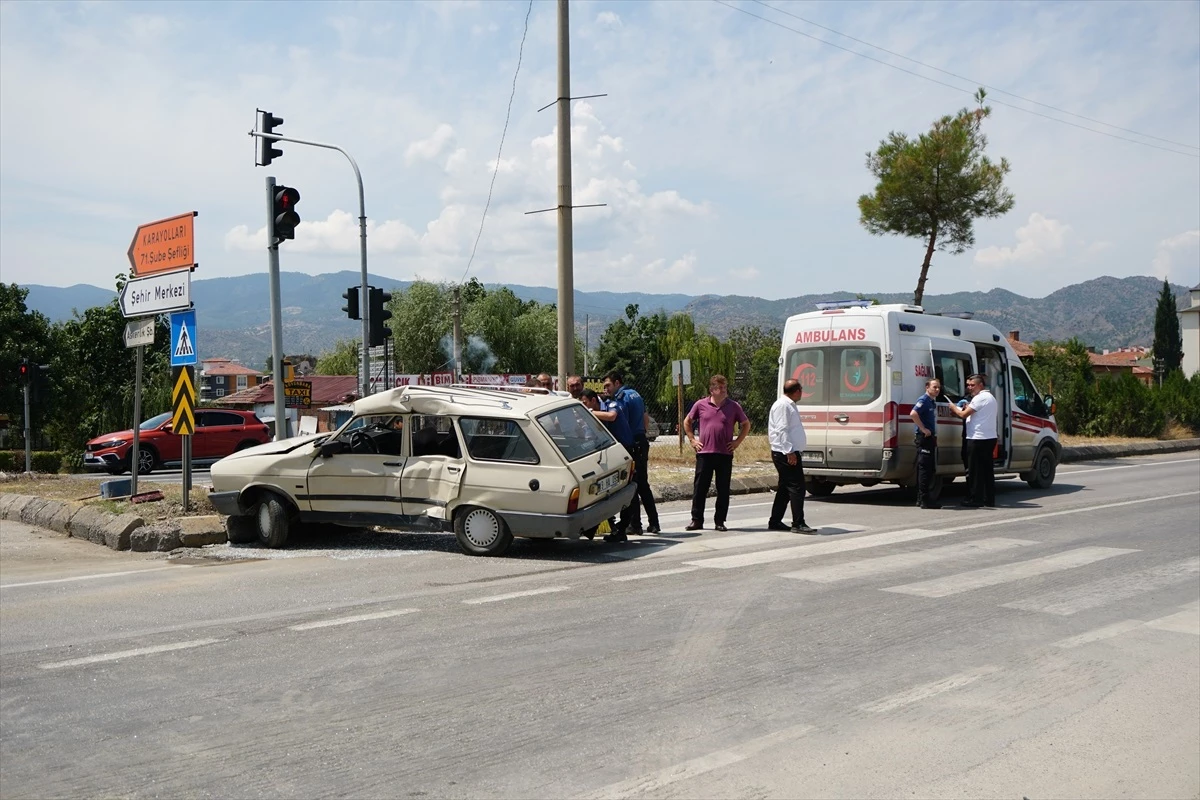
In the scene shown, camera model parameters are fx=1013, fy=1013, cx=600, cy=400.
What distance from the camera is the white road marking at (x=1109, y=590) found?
7426mm

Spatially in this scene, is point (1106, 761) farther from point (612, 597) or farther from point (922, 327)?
point (922, 327)

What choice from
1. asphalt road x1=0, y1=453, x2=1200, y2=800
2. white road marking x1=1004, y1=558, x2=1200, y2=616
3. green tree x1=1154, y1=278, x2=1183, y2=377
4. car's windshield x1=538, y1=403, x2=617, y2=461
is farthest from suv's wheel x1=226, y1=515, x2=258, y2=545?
green tree x1=1154, y1=278, x2=1183, y2=377

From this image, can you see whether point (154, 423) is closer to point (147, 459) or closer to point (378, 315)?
point (147, 459)

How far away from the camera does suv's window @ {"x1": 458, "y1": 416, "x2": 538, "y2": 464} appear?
9.62m

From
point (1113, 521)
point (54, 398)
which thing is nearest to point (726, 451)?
point (1113, 521)

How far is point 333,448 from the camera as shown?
400 inches

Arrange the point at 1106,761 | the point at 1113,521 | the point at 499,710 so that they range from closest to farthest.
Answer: the point at 1106,761
the point at 499,710
the point at 1113,521

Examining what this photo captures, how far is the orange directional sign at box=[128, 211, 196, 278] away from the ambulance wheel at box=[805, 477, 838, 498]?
30.5 feet

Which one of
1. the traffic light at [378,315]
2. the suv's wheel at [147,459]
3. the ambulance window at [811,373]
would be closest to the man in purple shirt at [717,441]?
the ambulance window at [811,373]

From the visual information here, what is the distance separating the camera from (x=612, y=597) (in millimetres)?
7656

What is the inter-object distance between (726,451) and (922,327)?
498 cm

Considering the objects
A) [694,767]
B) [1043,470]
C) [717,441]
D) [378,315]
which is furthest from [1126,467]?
[694,767]

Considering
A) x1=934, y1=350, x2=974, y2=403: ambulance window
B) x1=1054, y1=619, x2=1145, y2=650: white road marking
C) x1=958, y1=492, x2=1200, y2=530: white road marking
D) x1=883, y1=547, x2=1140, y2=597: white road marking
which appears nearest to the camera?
x1=1054, y1=619, x2=1145, y2=650: white road marking

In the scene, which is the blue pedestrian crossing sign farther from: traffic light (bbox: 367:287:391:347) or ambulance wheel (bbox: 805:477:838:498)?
ambulance wheel (bbox: 805:477:838:498)
